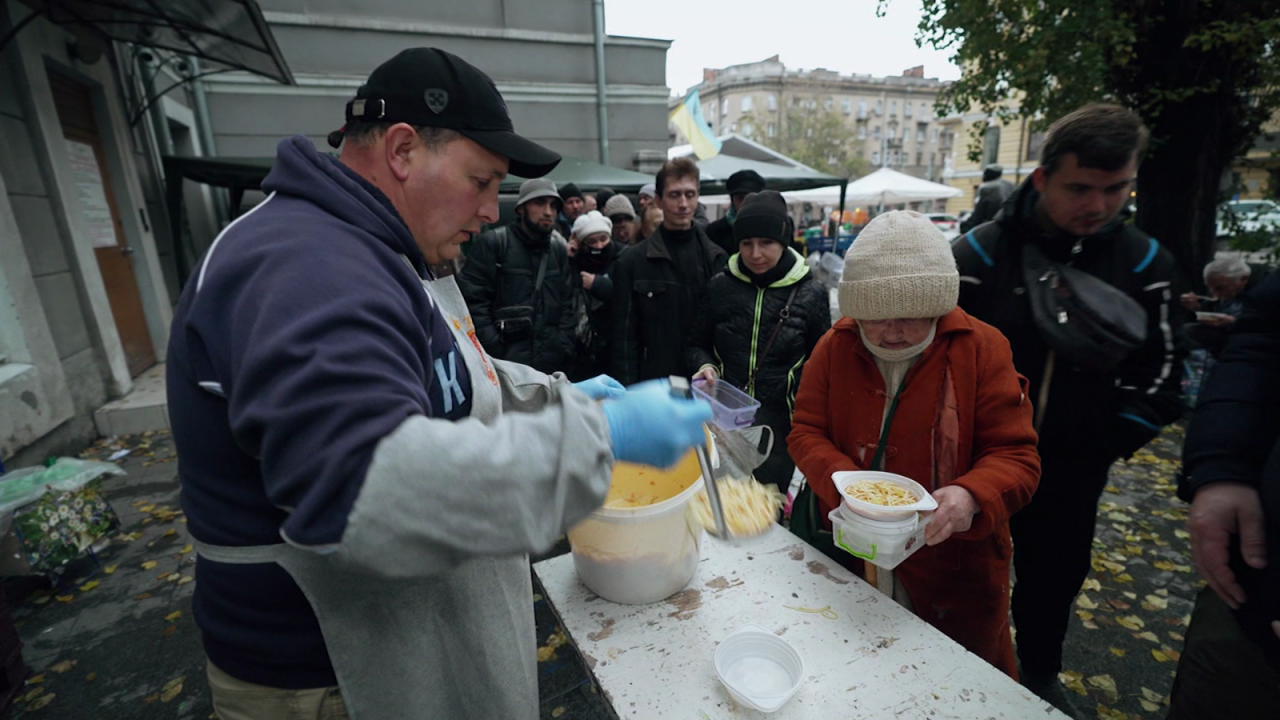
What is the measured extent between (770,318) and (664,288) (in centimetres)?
102

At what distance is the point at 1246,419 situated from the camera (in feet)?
4.83

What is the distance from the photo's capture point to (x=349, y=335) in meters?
0.75

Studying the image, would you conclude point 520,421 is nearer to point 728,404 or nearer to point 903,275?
point 903,275

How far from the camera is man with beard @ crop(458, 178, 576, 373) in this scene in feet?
13.5

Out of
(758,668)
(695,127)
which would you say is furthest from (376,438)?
(695,127)

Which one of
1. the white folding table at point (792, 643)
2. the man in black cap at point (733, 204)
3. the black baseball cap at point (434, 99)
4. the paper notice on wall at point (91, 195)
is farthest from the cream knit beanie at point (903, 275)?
the paper notice on wall at point (91, 195)

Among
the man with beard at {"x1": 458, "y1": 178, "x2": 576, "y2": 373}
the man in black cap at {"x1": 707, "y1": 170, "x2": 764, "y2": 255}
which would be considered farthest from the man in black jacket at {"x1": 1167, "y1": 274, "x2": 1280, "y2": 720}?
the man in black cap at {"x1": 707, "y1": 170, "x2": 764, "y2": 255}

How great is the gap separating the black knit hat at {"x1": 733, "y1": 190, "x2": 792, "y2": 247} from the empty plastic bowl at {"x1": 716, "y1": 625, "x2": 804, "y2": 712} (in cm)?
221

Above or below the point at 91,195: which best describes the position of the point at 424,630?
below

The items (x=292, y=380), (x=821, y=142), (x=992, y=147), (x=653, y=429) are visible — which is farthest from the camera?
(x=821, y=142)

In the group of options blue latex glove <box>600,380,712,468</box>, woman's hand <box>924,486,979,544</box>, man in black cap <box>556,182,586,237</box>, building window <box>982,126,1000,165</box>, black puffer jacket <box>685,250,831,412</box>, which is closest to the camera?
blue latex glove <box>600,380,712,468</box>

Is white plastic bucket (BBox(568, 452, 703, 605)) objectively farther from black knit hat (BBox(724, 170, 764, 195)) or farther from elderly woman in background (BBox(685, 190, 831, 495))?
black knit hat (BBox(724, 170, 764, 195))

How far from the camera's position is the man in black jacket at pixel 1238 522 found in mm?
1349

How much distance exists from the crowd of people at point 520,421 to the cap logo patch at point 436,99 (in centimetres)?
1
